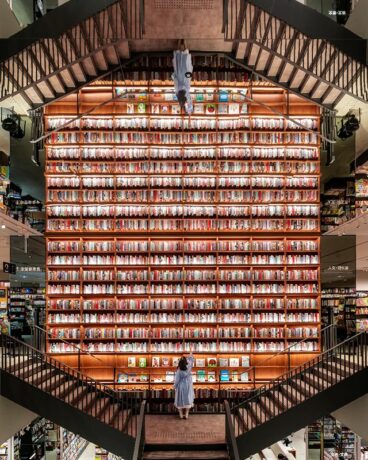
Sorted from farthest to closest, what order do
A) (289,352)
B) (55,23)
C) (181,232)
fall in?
(181,232) < (289,352) < (55,23)

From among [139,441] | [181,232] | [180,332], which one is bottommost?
[139,441]

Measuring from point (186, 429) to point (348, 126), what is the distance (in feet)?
18.8

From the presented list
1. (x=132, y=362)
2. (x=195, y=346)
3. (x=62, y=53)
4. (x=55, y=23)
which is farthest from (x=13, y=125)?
(x=195, y=346)

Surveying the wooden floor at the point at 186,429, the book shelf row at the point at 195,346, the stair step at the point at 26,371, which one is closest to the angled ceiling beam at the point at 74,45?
the stair step at the point at 26,371

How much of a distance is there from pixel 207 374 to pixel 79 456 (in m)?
3.73

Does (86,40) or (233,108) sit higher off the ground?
(86,40)

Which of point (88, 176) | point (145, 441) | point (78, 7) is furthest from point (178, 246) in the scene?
point (78, 7)

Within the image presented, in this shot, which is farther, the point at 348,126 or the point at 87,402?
the point at 348,126

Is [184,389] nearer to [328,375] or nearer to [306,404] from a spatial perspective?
[306,404]

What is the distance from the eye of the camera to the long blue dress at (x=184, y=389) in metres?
7.60

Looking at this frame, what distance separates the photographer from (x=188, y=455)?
6699mm

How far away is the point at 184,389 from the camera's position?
7633mm

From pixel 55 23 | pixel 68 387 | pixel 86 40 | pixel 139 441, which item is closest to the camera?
pixel 139 441

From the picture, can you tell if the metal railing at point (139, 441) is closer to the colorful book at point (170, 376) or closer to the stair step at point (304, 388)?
the colorful book at point (170, 376)
